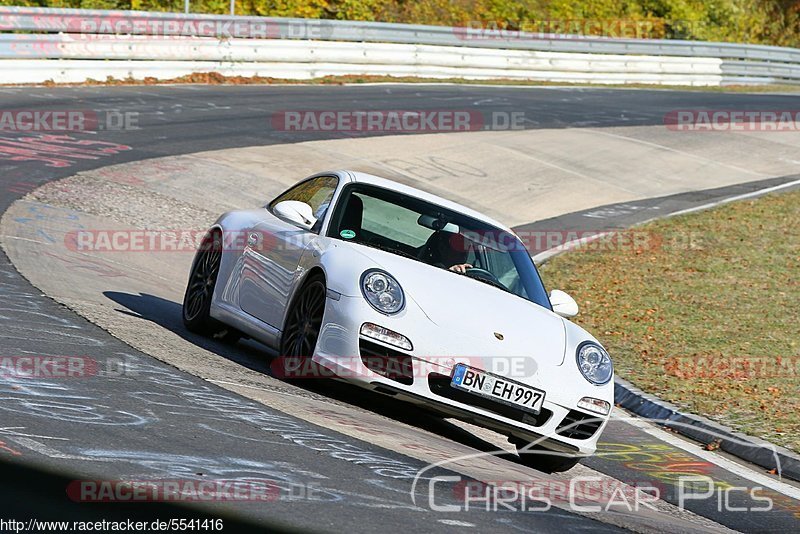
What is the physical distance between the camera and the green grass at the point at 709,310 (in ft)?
33.0

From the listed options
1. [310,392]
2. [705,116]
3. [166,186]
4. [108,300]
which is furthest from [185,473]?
[705,116]

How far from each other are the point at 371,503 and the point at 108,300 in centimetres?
531

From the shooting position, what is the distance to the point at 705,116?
2925 cm

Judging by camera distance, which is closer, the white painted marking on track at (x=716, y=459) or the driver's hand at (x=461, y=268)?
the white painted marking on track at (x=716, y=459)

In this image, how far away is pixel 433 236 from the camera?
849cm

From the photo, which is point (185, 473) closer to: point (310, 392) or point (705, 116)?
point (310, 392)

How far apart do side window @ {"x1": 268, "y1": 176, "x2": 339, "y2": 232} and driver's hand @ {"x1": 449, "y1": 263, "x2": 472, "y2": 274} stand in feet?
3.06

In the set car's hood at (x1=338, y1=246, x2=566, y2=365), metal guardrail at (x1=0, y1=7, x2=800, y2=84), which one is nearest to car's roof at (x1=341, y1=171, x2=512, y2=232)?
car's hood at (x1=338, y1=246, x2=566, y2=365)

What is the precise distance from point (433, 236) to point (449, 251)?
6.4 inches

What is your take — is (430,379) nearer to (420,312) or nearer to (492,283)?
(420,312)

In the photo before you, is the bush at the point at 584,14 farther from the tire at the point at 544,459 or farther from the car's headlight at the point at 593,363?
the tire at the point at 544,459

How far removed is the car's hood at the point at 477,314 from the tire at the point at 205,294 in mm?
1847

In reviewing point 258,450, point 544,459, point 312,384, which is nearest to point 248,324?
point 312,384

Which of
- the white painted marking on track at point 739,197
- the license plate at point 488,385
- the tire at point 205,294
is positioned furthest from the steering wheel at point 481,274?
the white painted marking on track at point 739,197
